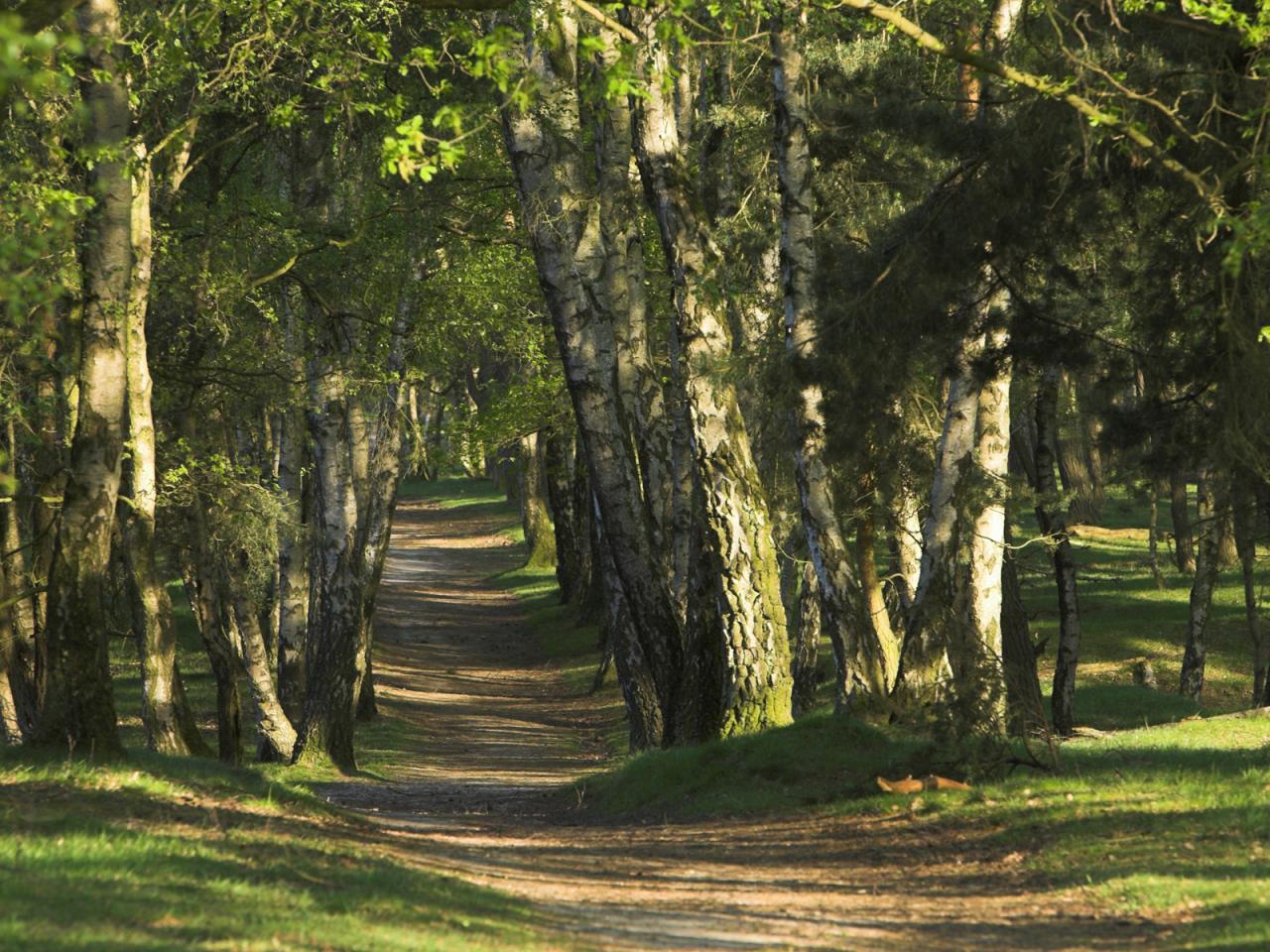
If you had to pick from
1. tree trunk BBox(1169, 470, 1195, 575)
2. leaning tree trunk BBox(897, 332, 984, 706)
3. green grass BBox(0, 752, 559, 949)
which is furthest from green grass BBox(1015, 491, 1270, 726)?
green grass BBox(0, 752, 559, 949)

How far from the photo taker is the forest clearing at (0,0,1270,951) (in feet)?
30.8

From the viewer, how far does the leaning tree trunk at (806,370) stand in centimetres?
1464

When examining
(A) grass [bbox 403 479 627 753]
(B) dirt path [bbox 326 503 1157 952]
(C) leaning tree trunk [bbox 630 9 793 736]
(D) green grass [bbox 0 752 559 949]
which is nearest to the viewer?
(D) green grass [bbox 0 752 559 949]

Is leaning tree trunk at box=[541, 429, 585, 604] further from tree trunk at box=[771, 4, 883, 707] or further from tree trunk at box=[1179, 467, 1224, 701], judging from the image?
tree trunk at box=[771, 4, 883, 707]

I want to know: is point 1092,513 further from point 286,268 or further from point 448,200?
point 286,268

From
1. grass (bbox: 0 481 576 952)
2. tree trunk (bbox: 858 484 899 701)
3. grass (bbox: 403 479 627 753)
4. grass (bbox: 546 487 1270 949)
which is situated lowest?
grass (bbox: 403 479 627 753)

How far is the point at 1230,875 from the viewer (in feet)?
30.2

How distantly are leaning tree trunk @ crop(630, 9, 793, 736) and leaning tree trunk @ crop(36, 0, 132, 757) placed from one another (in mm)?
5367

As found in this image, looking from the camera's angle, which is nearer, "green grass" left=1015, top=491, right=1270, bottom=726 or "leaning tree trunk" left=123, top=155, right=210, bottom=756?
"leaning tree trunk" left=123, top=155, right=210, bottom=756

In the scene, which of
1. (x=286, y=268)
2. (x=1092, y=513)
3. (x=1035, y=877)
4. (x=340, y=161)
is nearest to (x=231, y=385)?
(x=286, y=268)

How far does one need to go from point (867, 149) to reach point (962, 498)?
6352 mm

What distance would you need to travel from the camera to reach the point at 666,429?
17.1 meters

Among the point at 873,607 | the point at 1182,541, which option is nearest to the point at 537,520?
the point at 1182,541

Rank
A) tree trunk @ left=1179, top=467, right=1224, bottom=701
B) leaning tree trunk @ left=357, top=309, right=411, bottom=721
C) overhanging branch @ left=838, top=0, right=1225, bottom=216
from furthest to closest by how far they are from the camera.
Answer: tree trunk @ left=1179, top=467, right=1224, bottom=701, leaning tree trunk @ left=357, top=309, right=411, bottom=721, overhanging branch @ left=838, top=0, right=1225, bottom=216
